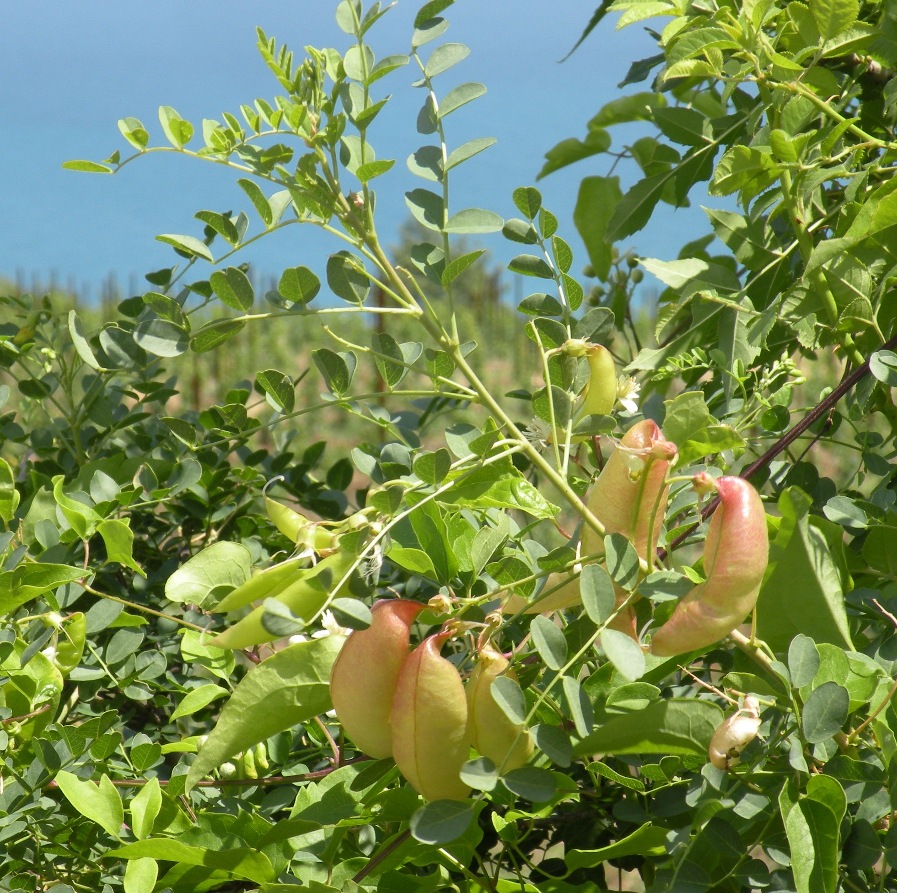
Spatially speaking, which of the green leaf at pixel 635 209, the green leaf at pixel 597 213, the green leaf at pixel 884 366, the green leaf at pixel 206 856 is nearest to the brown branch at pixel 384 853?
the green leaf at pixel 206 856

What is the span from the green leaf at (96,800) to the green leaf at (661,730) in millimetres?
277

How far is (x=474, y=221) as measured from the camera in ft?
1.73

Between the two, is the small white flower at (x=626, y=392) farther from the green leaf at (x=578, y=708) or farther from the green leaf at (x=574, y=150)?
the green leaf at (x=574, y=150)

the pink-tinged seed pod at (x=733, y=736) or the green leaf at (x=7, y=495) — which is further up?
the green leaf at (x=7, y=495)

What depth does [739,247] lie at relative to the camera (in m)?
0.67

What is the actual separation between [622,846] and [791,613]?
15cm

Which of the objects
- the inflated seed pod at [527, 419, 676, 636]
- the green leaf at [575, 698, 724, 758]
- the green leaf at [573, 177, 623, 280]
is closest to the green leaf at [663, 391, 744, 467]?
the inflated seed pod at [527, 419, 676, 636]

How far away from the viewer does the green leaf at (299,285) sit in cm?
51

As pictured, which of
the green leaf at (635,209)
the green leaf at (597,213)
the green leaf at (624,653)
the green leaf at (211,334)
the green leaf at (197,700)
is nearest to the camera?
the green leaf at (624,653)

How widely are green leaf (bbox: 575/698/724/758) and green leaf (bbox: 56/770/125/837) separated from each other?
0.28 meters

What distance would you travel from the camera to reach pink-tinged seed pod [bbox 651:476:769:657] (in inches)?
15.6

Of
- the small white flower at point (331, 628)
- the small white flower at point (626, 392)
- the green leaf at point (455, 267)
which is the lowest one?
the small white flower at point (331, 628)

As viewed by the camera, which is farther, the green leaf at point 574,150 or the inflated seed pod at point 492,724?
the green leaf at point 574,150

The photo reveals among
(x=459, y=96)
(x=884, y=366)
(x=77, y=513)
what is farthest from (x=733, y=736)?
(x=77, y=513)
